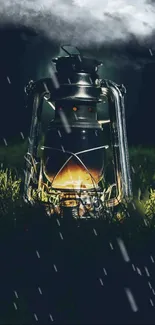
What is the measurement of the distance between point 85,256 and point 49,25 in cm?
202

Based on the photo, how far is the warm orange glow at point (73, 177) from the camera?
4.36m

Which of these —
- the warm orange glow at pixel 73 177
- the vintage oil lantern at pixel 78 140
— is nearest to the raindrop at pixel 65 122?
the vintage oil lantern at pixel 78 140

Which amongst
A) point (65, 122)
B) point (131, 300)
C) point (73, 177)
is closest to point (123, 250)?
point (131, 300)

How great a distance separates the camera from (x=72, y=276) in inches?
137

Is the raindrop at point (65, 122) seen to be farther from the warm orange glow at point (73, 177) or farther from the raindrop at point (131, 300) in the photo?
the raindrop at point (131, 300)

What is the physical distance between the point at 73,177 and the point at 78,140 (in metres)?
0.29

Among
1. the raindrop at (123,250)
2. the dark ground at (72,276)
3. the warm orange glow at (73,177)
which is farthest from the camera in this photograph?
the warm orange glow at (73,177)

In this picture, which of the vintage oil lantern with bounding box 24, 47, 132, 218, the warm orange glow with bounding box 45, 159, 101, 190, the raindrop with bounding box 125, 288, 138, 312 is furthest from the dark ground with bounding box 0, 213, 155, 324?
the warm orange glow with bounding box 45, 159, 101, 190

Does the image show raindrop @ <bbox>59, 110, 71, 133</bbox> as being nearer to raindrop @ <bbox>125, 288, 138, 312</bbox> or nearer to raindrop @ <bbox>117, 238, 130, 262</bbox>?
raindrop @ <bbox>117, 238, 130, 262</bbox>

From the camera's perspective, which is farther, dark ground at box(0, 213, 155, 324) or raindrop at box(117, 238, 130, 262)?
raindrop at box(117, 238, 130, 262)

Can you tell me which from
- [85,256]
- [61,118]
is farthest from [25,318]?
[61,118]

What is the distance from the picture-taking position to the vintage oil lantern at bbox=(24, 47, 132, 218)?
14.0ft

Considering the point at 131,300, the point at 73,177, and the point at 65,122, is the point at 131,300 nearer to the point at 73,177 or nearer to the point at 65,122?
the point at 73,177

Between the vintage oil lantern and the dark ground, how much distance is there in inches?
21.5
